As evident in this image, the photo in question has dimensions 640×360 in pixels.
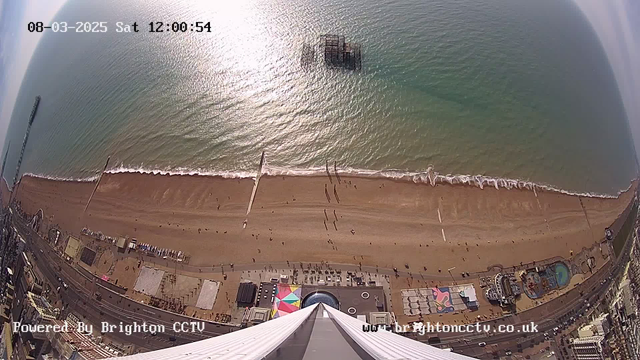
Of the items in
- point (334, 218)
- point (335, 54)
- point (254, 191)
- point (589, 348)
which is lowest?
point (589, 348)

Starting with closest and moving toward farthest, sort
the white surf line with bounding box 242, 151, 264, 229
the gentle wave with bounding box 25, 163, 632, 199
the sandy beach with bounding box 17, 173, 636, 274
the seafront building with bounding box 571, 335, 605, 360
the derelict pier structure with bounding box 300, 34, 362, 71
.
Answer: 1. the seafront building with bounding box 571, 335, 605, 360
2. the sandy beach with bounding box 17, 173, 636, 274
3. the white surf line with bounding box 242, 151, 264, 229
4. the gentle wave with bounding box 25, 163, 632, 199
5. the derelict pier structure with bounding box 300, 34, 362, 71

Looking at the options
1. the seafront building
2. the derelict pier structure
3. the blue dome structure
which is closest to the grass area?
the seafront building

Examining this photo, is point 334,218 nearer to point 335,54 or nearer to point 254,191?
point 254,191

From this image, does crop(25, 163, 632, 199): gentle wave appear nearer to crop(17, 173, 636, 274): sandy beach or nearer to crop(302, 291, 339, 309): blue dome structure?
crop(17, 173, 636, 274): sandy beach

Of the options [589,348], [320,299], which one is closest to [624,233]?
[589,348]

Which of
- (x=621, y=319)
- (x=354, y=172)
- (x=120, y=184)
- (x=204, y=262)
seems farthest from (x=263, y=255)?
(x=621, y=319)

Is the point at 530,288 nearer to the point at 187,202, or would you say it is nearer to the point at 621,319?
the point at 621,319
